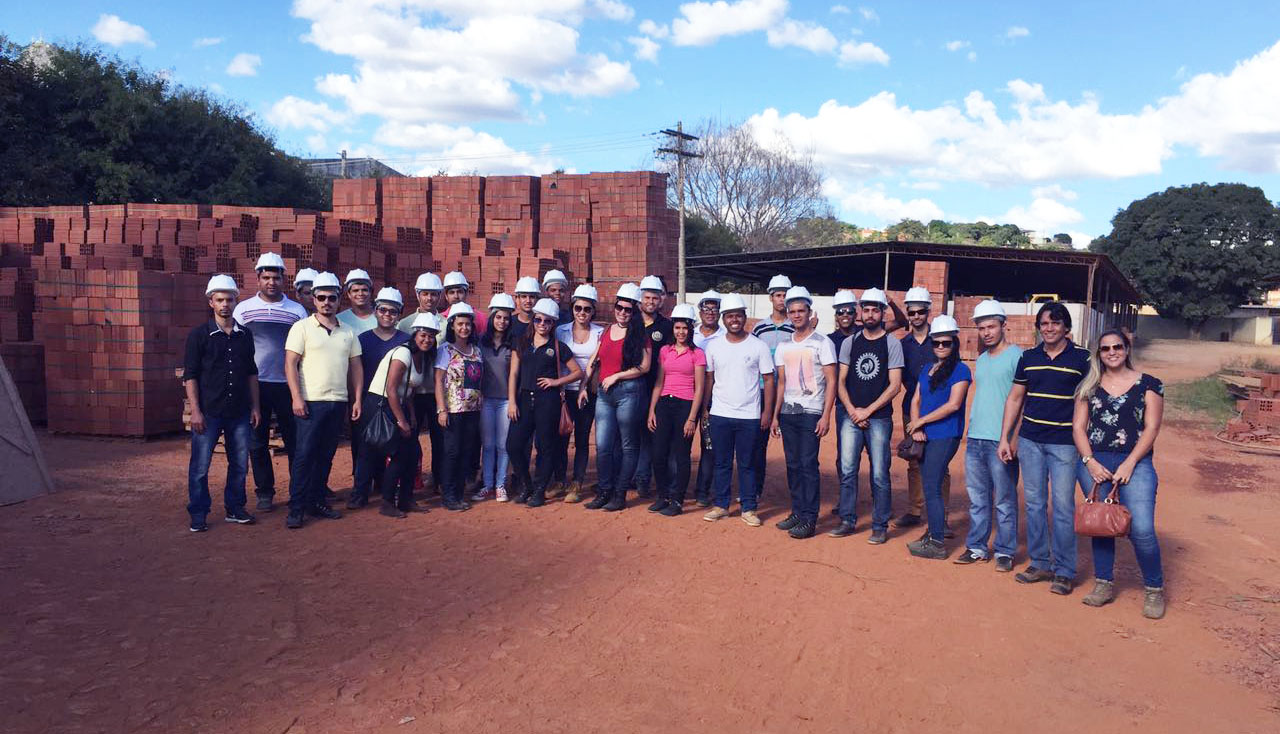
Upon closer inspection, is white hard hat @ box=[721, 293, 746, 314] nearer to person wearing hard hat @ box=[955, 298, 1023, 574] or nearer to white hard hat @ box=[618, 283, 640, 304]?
white hard hat @ box=[618, 283, 640, 304]

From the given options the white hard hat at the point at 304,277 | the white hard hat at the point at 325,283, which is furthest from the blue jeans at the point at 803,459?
the white hard hat at the point at 304,277

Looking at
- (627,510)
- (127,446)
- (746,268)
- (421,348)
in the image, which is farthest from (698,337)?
(746,268)

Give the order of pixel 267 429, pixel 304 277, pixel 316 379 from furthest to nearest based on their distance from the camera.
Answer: pixel 304 277, pixel 267 429, pixel 316 379

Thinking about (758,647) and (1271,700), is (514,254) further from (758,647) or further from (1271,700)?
(1271,700)

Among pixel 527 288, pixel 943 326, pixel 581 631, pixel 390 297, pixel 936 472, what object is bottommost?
pixel 581 631

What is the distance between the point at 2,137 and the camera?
2311 centimetres

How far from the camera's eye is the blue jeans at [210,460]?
599 centimetres

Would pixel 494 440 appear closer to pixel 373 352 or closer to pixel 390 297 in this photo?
pixel 373 352

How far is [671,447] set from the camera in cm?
698

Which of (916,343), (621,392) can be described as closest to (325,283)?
(621,392)

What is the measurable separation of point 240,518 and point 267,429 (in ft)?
2.32

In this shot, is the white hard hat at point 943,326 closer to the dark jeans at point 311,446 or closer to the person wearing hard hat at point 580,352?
the person wearing hard hat at point 580,352

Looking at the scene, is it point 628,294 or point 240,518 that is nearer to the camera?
point 240,518

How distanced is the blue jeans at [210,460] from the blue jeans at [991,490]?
513 cm
